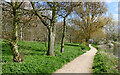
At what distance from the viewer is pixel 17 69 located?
3271mm

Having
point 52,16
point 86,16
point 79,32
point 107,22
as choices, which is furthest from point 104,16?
point 52,16

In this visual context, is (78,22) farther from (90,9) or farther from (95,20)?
(90,9)

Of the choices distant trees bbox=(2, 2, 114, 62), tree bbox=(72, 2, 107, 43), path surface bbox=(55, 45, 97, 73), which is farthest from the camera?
tree bbox=(72, 2, 107, 43)

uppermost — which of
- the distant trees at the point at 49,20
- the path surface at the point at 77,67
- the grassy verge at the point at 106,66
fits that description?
the distant trees at the point at 49,20

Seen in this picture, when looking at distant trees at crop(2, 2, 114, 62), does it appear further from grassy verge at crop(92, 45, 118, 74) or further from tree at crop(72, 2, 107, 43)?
grassy verge at crop(92, 45, 118, 74)

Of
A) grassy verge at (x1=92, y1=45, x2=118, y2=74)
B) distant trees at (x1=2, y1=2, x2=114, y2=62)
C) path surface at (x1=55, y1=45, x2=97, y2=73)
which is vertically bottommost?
path surface at (x1=55, y1=45, x2=97, y2=73)

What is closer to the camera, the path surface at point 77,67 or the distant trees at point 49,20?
the path surface at point 77,67

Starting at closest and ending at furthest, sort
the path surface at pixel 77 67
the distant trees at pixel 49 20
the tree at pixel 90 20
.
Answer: the path surface at pixel 77 67, the distant trees at pixel 49 20, the tree at pixel 90 20

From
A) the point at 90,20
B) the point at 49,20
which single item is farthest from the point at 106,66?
the point at 90,20

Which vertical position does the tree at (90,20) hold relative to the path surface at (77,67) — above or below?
above

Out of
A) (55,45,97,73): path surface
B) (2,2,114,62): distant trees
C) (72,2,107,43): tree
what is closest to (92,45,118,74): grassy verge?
(55,45,97,73): path surface

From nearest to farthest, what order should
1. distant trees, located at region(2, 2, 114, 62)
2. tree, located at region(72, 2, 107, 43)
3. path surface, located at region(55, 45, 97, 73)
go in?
path surface, located at region(55, 45, 97, 73) → distant trees, located at region(2, 2, 114, 62) → tree, located at region(72, 2, 107, 43)

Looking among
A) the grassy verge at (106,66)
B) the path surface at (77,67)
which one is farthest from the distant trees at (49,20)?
the grassy verge at (106,66)

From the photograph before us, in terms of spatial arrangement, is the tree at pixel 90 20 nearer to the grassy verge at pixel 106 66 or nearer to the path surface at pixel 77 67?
the path surface at pixel 77 67
